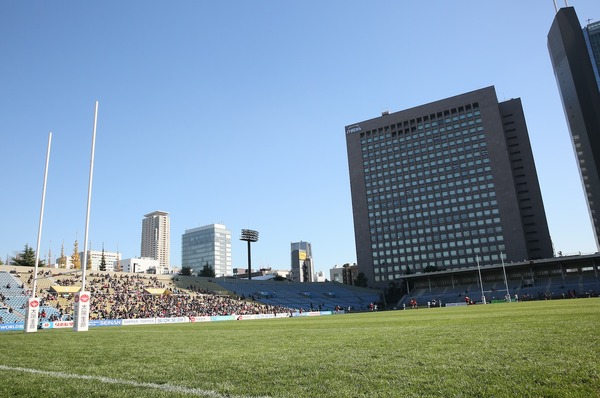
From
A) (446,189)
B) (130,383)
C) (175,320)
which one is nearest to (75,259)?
(175,320)

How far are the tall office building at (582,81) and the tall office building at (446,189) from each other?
655 inches

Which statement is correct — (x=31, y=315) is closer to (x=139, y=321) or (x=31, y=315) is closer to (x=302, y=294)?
(x=139, y=321)

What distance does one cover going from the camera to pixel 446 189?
146 m

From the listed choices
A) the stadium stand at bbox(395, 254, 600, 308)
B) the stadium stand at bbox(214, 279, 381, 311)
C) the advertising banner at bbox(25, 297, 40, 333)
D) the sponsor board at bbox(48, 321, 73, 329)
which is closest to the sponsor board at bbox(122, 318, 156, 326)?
the sponsor board at bbox(48, 321, 73, 329)

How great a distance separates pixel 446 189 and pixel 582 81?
54680 millimetres

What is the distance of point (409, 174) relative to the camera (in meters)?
156

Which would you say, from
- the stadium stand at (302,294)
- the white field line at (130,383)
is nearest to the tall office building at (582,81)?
the stadium stand at (302,294)

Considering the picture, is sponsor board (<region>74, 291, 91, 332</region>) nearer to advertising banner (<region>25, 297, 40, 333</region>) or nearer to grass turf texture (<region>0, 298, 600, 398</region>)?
advertising banner (<region>25, 297, 40, 333</region>)

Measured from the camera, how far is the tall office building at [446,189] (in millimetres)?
135875

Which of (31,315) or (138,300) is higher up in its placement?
(138,300)

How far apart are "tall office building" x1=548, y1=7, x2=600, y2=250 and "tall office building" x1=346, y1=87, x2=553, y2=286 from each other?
655 inches

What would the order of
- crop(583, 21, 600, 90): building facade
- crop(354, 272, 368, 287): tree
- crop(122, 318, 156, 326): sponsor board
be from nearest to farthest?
crop(122, 318, 156, 326): sponsor board
crop(583, 21, 600, 90): building facade
crop(354, 272, 368, 287): tree

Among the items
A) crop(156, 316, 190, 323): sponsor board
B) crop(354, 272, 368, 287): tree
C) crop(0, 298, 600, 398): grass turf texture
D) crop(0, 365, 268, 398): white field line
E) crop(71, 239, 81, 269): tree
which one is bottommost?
crop(156, 316, 190, 323): sponsor board

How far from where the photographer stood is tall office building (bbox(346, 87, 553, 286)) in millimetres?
135875
